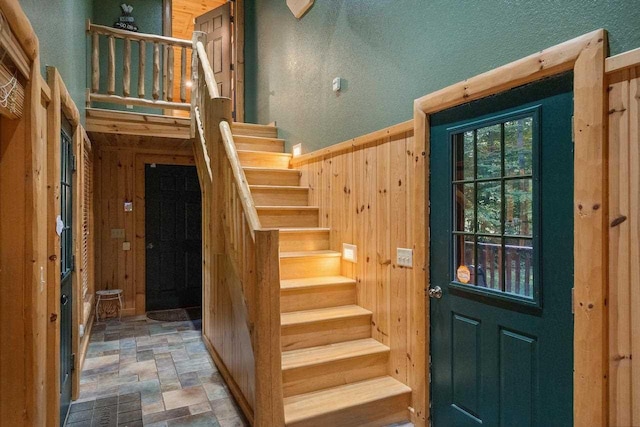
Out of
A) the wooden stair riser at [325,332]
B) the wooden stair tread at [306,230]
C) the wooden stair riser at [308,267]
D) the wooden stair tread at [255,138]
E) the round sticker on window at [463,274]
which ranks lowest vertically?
the wooden stair riser at [325,332]

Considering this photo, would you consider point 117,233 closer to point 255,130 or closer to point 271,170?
point 255,130

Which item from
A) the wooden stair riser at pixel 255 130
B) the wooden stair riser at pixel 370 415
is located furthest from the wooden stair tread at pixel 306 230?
the wooden stair riser at pixel 255 130

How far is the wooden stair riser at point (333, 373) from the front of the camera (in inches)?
99.0

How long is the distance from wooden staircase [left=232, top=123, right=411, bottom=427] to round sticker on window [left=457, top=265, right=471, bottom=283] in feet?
2.86

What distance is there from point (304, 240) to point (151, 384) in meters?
1.76

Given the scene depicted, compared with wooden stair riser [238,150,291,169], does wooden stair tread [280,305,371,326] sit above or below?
below

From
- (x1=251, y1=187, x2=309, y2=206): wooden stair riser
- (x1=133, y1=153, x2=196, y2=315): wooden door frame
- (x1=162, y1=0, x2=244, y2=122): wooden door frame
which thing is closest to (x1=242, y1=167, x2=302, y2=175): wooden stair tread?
(x1=251, y1=187, x2=309, y2=206): wooden stair riser

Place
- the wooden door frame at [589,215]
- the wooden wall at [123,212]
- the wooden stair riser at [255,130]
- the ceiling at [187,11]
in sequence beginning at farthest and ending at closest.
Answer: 1. the ceiling at [187,11]
2. the wooden wall at [123,212]
3. the wooden stair riser at [255,130]
4. the wooden door frame at [589,215]

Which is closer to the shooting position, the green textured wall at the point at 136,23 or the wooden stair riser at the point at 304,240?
the wooden stair riser at the point at 304,240

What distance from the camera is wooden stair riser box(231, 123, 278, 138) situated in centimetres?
486

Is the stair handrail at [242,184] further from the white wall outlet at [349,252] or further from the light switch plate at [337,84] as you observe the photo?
the light switch plate at [337,84]

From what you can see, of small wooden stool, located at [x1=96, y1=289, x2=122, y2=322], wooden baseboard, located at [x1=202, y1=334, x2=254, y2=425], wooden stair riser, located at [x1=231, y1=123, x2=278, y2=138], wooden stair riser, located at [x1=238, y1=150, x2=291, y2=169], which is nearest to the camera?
wooden baseboard, located at [x1=202, y1=334, x2=254, y2=425]

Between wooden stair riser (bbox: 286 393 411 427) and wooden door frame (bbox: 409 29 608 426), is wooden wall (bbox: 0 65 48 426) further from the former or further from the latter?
wooden door frame (bbox: 409 29 608 426)

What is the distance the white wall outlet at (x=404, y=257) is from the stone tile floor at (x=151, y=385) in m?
1.06
